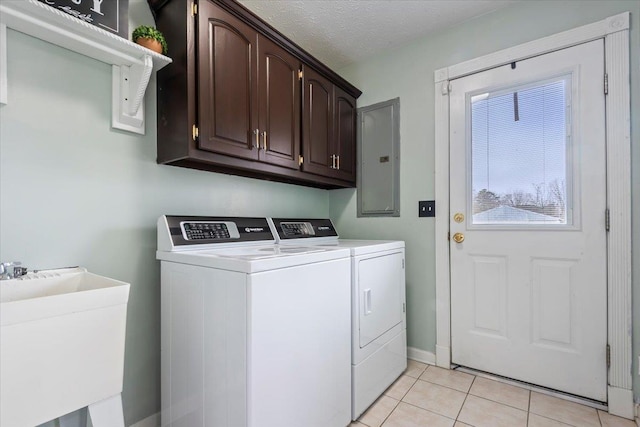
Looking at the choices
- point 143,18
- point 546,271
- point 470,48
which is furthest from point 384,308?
point 143,18

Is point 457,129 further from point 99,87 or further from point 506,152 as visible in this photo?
point 99,87

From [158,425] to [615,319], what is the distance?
2.51 m

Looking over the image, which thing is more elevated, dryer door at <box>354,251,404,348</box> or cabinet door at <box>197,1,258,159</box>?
cabinet door at <box>197,1,258,159</box>

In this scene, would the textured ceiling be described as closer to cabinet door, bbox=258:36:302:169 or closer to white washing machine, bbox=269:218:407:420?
cabinet door, bbox=258:36:302:169

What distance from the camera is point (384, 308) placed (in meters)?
1.86

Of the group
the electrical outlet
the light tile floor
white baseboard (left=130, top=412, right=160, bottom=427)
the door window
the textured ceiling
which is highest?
the textured ceiling

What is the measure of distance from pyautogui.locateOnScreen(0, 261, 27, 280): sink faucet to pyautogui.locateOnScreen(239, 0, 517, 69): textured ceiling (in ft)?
5.90

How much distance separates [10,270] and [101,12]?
1095 mm

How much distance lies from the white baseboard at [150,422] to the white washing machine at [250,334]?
168mm

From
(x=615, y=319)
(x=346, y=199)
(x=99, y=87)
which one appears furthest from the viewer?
(x=346, y=199)

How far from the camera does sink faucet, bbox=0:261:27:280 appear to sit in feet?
3.46

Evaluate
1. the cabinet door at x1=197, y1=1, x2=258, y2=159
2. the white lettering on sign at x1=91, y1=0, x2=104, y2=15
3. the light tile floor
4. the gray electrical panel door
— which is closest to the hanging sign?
the white lettering on sign at x1=91, y1=0, x2=104, y2=15

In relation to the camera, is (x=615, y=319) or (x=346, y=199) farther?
(x=346, y=199)

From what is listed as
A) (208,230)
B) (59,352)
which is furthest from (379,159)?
(59,352)
